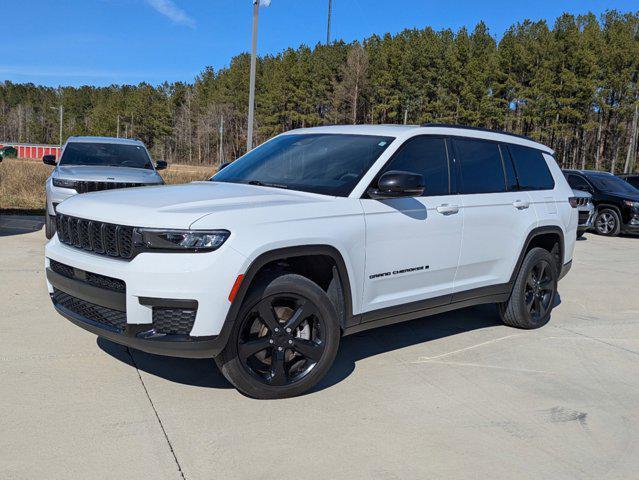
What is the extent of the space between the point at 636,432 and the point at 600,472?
0.73m

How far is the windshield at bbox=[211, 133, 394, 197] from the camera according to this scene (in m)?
4.66

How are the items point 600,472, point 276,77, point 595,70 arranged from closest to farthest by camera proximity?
1. point 600,472
2. point 595,70
3. point 276,77

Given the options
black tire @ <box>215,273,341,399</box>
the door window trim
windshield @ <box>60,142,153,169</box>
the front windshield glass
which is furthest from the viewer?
the front windshield glass

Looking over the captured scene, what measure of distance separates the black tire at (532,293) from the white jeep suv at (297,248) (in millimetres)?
87

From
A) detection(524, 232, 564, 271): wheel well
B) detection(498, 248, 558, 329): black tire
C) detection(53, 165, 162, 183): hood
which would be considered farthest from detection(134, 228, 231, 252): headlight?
detection(53, 165, 162, 183): hood

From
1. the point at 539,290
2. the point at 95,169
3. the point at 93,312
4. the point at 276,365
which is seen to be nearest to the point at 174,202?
the point at 93,312

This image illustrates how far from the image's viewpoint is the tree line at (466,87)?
58969mm

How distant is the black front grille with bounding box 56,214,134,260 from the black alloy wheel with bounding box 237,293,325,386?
0.85 meters

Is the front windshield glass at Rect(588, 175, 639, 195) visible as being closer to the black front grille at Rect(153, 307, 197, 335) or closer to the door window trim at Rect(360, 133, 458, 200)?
the door window trim at Rect(360, 133, 458, 200)

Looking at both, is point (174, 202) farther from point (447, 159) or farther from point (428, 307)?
point (447, 159)

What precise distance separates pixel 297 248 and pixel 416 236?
113 centimetres

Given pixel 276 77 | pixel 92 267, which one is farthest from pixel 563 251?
pixel 276 77

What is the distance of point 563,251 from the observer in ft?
21.7

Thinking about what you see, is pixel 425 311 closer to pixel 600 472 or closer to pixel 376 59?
pixel 600 472
